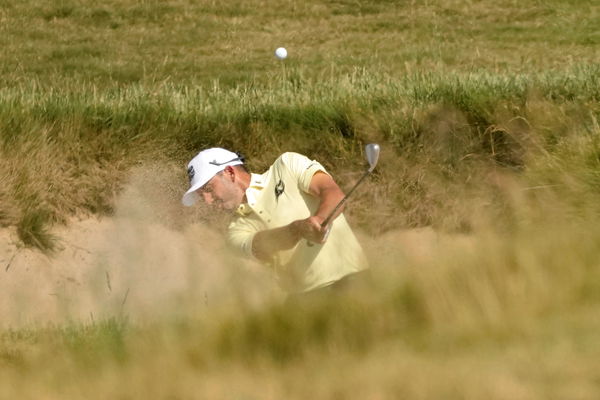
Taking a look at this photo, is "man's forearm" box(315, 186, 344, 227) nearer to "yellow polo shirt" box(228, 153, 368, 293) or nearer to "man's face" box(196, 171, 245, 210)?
"yellow polo shirt" box(228, 153, 368, 293)

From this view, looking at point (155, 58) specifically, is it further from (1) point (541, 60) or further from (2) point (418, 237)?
(2) point (418, 237)

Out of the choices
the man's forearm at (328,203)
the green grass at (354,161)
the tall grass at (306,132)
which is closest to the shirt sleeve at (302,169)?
the man's forearm at (328,203)

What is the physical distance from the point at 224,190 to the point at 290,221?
345 millimetres

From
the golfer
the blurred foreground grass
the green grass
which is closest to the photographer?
the blurred foreground grass

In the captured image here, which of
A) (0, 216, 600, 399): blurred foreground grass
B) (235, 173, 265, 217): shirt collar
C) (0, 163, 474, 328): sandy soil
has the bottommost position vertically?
(0, 163, 474, 328): sandy soil

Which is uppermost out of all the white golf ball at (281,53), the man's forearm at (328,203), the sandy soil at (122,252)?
the man's forearm at (328,203)

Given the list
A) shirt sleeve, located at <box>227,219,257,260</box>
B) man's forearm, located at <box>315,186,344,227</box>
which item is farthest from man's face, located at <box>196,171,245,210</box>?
man's forearm, located at <box>315,186,344,227</box>

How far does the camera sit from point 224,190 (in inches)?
239

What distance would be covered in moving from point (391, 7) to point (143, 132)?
35.5 ft

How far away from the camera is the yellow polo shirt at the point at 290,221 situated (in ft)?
19.1

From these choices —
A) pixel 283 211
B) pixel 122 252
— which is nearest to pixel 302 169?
pixel 283 211

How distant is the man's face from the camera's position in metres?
6.06

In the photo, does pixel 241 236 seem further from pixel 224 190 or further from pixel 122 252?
pixel 122 252

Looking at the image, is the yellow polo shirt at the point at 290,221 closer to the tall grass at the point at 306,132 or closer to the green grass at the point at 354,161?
the green grass at the point at 354,161
